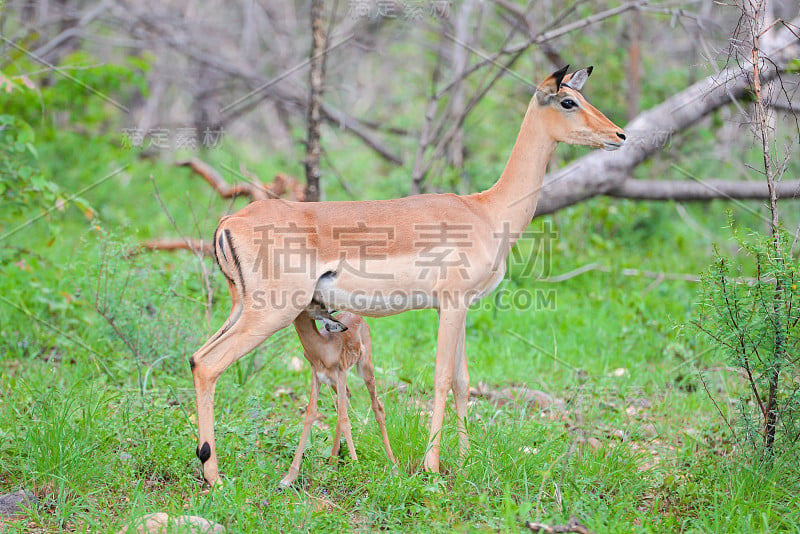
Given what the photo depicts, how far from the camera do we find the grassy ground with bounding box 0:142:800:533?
4145mm

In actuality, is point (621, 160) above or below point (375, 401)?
above

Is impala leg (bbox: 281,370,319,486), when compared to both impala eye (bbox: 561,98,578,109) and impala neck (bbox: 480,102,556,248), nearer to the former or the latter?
impala neck (bbox: 480,102,556,248)

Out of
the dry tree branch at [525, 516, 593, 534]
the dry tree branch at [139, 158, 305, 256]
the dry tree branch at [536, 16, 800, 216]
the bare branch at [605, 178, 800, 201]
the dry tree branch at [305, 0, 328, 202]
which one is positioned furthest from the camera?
the bare branch at [605, 178, 800, 201]

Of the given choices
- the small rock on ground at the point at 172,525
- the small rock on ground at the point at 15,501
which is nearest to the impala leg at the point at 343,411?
the small rock on ground at the point at 172,525

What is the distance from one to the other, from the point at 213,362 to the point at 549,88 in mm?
2601

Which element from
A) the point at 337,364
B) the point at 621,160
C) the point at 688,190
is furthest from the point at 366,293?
the point at 688,190

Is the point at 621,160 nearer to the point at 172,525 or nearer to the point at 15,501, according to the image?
the point at 172,525

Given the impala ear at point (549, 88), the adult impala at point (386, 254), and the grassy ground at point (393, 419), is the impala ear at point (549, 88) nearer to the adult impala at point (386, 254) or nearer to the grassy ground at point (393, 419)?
the adult impala at point (386, 254)

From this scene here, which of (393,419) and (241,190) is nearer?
(393,419)

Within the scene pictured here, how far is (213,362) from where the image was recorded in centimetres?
441

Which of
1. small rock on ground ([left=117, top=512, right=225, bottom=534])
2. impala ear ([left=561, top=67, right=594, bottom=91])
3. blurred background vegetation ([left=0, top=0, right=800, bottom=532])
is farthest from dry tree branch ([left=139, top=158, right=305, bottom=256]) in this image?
small rock on ground ([left=117, top=512, right=225, bottom=534])

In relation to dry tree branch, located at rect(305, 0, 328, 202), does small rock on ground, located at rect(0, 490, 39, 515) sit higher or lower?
lower

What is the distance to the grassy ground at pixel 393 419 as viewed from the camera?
4145 millimetres

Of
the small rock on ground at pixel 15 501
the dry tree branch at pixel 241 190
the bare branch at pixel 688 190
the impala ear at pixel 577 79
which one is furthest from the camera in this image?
the bare branch at pixel 688 190
